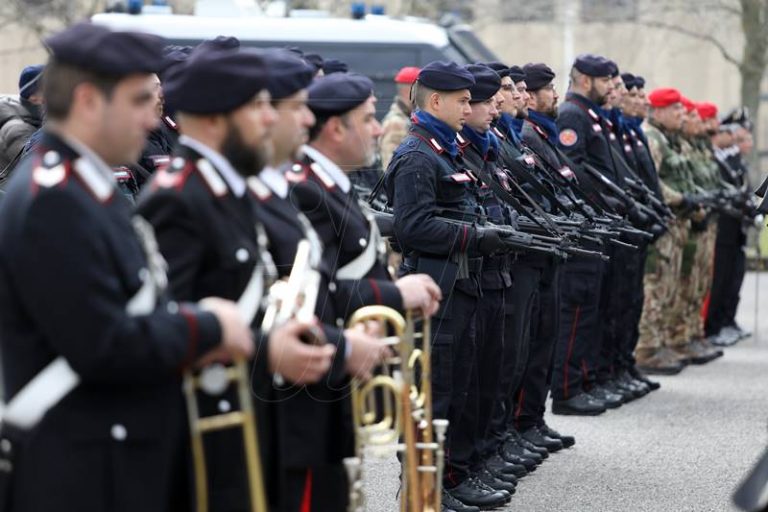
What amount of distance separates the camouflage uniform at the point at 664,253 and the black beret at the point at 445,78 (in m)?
5.50

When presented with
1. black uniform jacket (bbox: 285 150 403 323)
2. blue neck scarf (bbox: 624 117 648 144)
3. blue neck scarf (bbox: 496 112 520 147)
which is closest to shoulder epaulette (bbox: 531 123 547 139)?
blue neck scarf (bbox: 496 112 520 147)

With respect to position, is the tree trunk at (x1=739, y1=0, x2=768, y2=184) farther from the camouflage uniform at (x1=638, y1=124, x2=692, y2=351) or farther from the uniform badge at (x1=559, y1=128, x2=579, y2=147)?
the uniform badge at (x1=559, y1=128, x2=579, y2=147)

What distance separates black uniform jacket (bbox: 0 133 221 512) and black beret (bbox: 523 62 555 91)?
645cm

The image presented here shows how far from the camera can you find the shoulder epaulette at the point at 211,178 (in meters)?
4.03

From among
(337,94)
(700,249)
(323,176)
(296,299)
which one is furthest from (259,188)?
(700,249)

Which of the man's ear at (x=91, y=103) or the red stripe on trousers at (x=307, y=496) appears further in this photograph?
the red stripe on trousers at (x=307, y=496)

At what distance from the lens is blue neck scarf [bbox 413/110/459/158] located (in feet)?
24.9

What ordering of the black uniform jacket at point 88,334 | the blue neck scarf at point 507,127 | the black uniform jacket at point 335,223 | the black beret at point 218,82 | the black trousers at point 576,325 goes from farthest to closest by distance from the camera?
the black trousers at point 576,325, the blue neck scarf at point 507,127, the black uniform jacket at point 335,223, the black beret at point 218,82, the black uniform jacket at point 88,334

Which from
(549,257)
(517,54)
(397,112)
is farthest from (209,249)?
(517,54)

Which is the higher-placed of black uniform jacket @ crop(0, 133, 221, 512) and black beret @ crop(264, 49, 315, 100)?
black beret @ crop(264, 49, 315, 100)

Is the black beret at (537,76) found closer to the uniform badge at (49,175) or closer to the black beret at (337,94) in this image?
the black beret at (337,94)

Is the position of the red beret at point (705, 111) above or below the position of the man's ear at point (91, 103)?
below

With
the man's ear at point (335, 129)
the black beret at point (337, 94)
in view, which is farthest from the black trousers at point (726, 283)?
the man's ear at point (335, 129)

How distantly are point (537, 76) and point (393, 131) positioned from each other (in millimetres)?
2074
